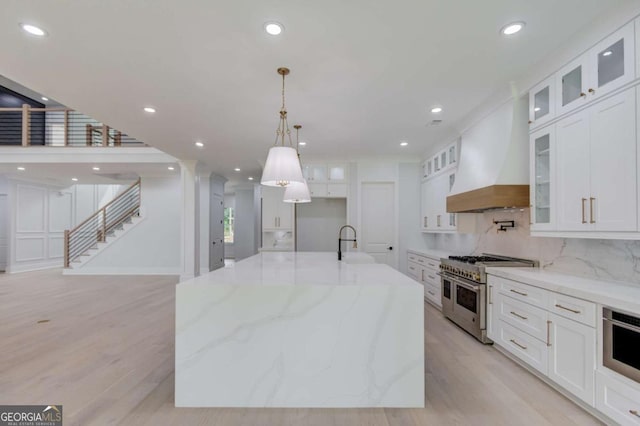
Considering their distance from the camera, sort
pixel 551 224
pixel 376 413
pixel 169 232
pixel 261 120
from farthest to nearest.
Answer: pixel 169 232 → pixel 261 120 → pixel 551 224 → pixel 376 413

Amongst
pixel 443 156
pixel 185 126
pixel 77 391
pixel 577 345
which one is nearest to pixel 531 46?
pixel 577 345

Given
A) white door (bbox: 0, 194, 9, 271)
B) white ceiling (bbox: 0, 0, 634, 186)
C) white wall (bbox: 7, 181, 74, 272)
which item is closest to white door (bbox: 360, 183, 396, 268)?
white ceiling (bbox: 0, 0, 634, 186)

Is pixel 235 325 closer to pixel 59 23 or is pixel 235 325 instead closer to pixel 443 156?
pixel 59 23

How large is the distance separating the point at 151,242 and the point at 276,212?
3.98m

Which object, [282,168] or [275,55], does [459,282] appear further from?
[275,55]

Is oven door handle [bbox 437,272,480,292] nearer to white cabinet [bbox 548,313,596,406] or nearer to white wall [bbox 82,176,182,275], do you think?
white cabinet [bbox 548,313,596,406]

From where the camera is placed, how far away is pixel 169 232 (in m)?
8.30

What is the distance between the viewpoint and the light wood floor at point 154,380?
2076 millimetres

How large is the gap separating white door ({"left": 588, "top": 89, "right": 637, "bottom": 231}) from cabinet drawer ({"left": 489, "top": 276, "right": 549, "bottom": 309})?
668 mm

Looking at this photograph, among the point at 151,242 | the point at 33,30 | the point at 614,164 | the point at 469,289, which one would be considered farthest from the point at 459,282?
the point at 151,242

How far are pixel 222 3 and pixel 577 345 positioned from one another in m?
3.35

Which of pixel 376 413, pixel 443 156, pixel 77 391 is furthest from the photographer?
pixel 443 156

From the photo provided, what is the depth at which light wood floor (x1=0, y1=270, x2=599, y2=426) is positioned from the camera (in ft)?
6.81

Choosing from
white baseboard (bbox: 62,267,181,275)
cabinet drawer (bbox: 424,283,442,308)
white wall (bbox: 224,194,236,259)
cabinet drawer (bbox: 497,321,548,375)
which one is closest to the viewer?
cabinet drawer (bbox: 497,321,548,375)
